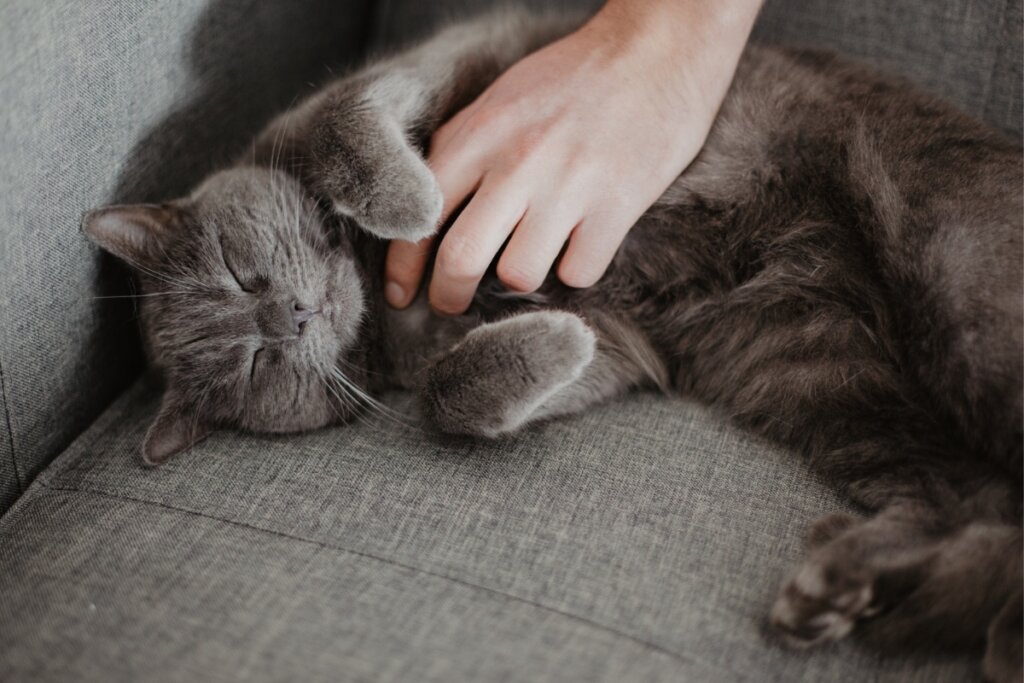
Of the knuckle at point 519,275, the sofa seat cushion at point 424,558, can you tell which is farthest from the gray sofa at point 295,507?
the knuckle at point 519,275

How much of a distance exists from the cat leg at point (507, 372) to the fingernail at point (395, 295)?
0.56 ft

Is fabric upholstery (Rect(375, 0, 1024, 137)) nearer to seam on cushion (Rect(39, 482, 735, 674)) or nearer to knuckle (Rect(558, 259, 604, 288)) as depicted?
knuckle (Rect(558, 259, 604, 288))

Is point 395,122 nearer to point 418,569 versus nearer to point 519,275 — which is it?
point 519,275

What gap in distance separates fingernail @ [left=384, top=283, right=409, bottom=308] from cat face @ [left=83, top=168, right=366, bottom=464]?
0.04m

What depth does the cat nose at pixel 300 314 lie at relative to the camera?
119 cm

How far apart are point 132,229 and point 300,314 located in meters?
0.27

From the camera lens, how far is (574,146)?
116 centimetres

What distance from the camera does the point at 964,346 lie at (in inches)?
37.7

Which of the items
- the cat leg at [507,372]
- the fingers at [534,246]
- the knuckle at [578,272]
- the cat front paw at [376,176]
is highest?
the cat front paw at [376,176]

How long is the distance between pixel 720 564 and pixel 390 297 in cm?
64

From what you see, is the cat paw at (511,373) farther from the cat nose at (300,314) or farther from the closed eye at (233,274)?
the closed eye at (233,274)

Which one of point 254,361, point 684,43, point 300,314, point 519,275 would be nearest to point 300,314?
point 300,314

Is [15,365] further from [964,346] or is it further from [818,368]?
[964,346]

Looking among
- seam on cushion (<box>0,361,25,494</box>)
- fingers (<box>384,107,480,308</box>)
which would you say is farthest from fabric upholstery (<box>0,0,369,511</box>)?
fingers (<box>384,107,480,308</box>)
